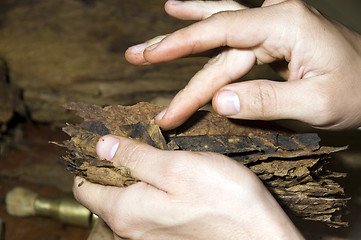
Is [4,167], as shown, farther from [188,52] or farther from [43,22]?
[188,52]

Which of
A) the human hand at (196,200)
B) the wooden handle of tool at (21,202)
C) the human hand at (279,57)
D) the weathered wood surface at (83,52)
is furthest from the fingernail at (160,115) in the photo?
the wooden handle of tool at (21,202)

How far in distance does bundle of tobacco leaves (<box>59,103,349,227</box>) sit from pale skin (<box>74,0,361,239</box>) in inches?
2.0

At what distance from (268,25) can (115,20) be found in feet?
4.01

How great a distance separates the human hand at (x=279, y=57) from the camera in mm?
962

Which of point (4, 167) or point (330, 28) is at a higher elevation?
point (330, 28)

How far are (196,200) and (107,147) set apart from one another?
301 mm

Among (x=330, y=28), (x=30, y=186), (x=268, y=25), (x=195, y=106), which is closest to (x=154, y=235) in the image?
(x=195, y=106)

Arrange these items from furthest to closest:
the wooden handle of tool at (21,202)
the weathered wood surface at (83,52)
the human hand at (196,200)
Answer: the wooden handle of tool at (21,202)
the weathered wood surface at (83,52)
the human hand at (196,200)

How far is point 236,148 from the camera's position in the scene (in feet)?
3.24

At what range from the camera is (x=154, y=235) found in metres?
0.92

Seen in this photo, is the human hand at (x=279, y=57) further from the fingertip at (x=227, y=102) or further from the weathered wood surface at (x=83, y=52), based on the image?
the weathered wood surface at (x=83, y=52)

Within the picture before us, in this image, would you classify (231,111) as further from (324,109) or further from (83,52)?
(83,52)

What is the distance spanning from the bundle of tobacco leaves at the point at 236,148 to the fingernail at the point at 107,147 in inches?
0.9

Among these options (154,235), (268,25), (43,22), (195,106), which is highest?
(268,25)
